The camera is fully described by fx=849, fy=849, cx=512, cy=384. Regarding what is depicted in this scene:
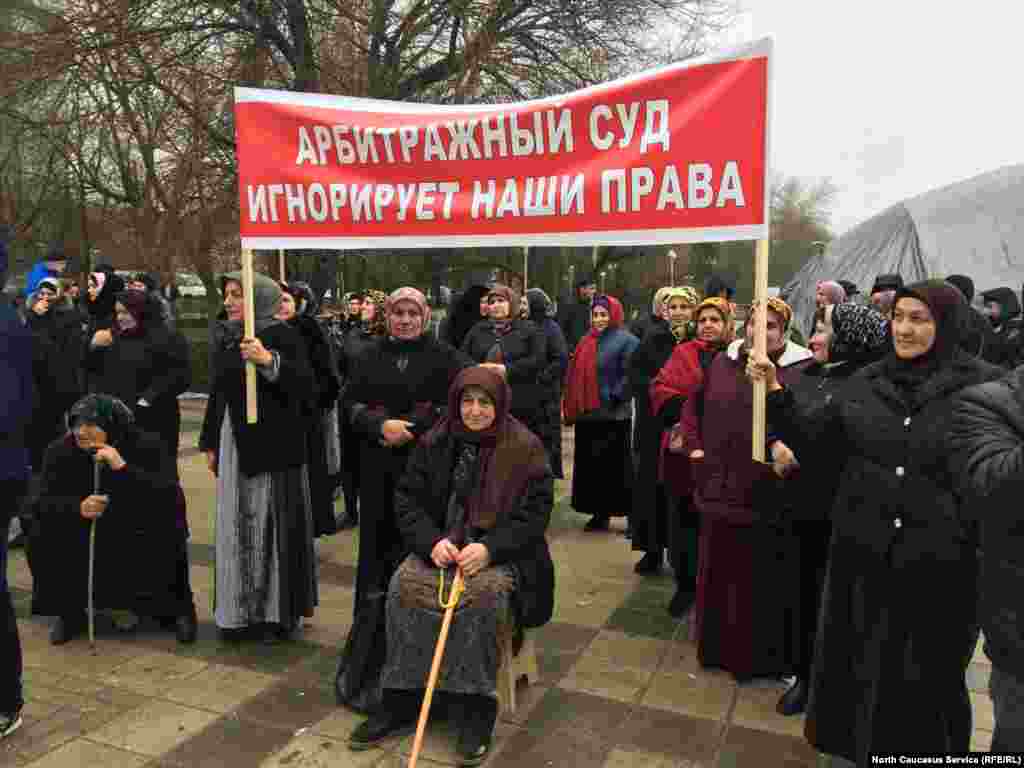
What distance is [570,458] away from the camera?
9.72 m

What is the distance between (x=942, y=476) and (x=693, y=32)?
42.6ft

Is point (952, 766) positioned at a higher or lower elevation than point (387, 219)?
Answer: lower

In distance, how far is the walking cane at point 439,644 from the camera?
2.80m

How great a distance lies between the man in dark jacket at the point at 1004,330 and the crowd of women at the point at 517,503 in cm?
270

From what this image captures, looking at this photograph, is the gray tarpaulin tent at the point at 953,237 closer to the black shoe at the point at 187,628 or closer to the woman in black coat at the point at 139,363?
the woman in black coat at the point at 139,363

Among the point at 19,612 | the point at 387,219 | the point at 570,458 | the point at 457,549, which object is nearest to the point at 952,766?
the point at 457,549

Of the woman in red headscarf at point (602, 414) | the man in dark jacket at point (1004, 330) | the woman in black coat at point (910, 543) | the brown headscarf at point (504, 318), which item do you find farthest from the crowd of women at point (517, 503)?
the man in dark jacket at point (1004, 330)

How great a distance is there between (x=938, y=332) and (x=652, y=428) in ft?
8.88

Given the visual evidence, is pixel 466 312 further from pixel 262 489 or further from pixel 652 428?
pixel 262 489

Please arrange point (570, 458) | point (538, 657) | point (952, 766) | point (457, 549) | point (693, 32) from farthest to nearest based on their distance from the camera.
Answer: point (693, 32) < point (570, 458) < point (538, 657) < point (457, 549) < point (952, 766)

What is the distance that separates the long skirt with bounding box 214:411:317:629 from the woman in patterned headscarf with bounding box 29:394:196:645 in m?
0.34

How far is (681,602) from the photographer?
4.70 metres

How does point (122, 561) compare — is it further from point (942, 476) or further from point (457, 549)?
point (942, 476)

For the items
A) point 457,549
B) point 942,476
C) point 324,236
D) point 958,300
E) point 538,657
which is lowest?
point 538,657
